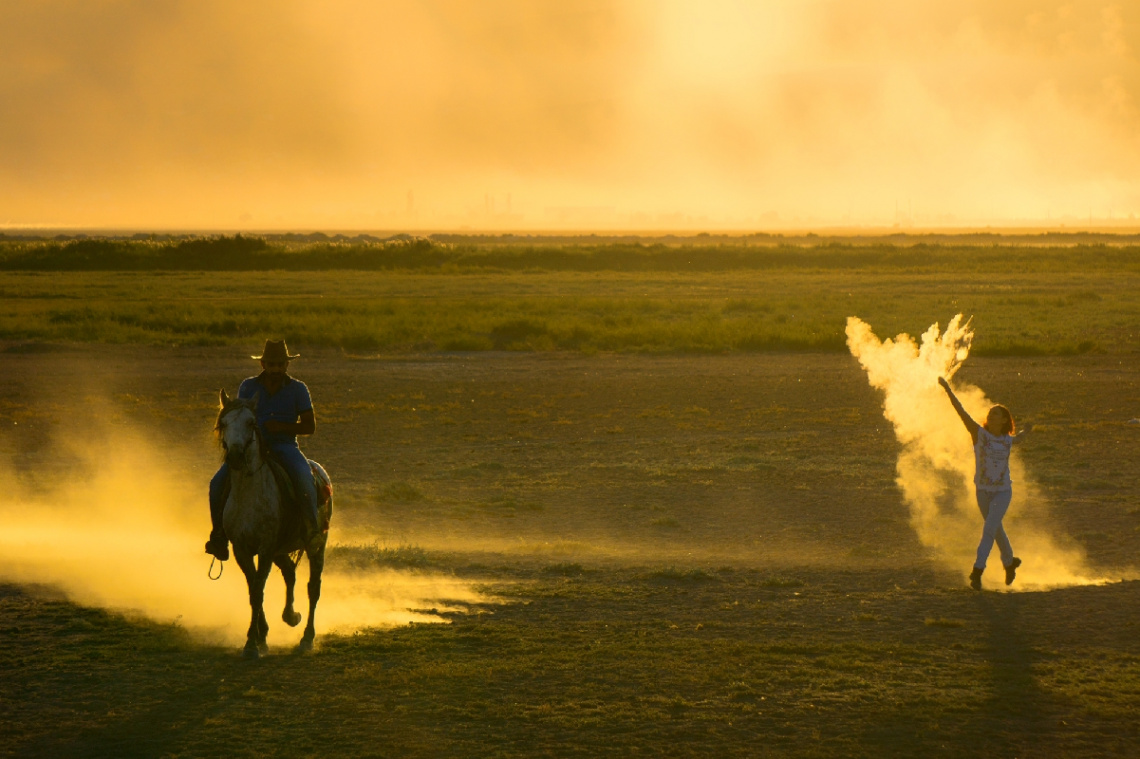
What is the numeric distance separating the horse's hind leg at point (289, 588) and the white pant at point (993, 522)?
5.97 meters

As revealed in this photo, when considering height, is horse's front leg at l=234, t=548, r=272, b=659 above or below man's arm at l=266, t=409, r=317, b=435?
below

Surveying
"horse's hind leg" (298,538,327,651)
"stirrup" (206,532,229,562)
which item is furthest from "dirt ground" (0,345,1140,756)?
"stirrup" (206,532,229,562)

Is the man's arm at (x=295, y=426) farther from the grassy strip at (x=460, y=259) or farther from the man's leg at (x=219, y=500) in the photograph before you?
the grassy strip at (x=460, y=259)

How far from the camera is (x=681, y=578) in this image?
37.5 ft

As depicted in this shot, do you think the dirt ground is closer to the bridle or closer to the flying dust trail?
the flying dust trail

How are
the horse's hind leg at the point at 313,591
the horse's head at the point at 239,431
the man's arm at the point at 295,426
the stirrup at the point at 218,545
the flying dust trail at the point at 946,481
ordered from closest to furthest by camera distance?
the horse's head at the point at 239,431, the man's arm at the point at 295,426, the stirrup at the point at 218,545, the horse's hind leg at the point at 313,591, the flying dust trail at the point at 946,481

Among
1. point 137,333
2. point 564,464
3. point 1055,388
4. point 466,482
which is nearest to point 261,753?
point 466,482

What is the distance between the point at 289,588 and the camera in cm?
933

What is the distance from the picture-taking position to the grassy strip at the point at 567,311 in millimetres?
37000

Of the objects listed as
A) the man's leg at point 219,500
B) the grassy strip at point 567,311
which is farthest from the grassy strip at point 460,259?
the man's leg at point 219,500

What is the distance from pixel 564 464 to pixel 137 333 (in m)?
25.3

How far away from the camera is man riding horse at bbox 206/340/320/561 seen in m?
8.72

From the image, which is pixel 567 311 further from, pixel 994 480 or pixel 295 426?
pixel 295 426

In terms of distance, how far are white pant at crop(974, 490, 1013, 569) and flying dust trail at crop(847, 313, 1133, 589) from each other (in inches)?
13.2
